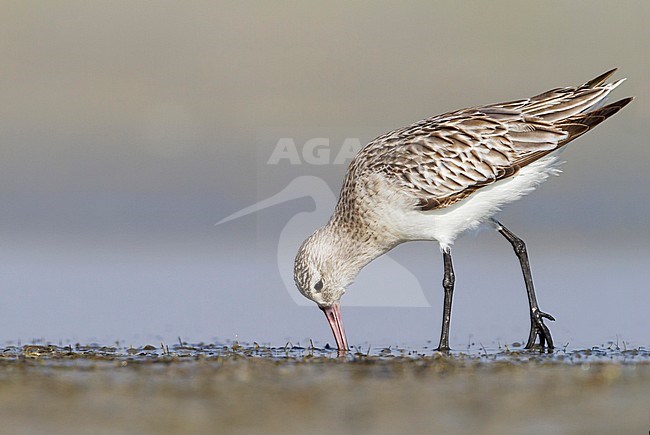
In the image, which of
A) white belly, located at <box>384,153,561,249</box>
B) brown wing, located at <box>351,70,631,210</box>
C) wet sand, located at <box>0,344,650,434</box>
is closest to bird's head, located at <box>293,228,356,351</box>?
white belly, located at <box>384,153,561,249</box>

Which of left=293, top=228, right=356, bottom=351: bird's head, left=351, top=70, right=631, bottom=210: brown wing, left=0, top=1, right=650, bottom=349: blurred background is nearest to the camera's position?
left=351, top=70, right=631, bottom=210: brown wing

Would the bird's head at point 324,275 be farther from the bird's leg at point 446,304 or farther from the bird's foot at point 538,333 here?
the bird's foot at point 538,333

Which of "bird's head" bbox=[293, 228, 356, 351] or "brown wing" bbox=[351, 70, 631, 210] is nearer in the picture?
"brown wing" bbox=[351, 70, 631, 210]

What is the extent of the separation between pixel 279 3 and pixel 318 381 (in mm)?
16664

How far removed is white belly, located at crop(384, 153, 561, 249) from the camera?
474 inches

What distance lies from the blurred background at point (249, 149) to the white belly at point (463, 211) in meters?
2.15

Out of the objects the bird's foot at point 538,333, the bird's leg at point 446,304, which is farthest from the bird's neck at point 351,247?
the bird's foot at point 538,333

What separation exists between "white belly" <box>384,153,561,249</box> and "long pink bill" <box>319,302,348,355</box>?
98 cm

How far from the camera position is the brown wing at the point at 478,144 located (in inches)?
472

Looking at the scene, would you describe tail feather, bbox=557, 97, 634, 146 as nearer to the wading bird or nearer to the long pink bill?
the wading bird

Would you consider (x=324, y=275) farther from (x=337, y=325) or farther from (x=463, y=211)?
(x=463, y=211)

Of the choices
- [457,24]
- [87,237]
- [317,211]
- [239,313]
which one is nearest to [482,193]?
[239,313]

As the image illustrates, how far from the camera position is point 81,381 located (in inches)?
361

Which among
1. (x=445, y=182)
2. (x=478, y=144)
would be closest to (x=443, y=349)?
(x=445, y=182)
